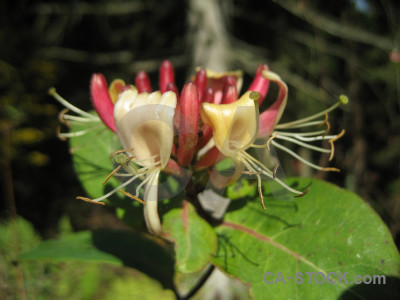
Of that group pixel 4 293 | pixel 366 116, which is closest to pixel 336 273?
pixel 4 293

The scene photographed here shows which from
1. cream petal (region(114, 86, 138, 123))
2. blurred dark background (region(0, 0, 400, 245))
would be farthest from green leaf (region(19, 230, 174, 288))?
blurred dark background (region(0, 0, 400, 245))

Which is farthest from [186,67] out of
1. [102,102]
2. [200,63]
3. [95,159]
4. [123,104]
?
[123,104]

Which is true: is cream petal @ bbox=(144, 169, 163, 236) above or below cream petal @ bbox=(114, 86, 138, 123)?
below

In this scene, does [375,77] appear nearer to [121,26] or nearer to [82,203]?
[121,26]

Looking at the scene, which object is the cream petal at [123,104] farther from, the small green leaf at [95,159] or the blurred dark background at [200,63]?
the blurred dark background at [200,63]

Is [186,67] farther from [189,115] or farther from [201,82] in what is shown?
[189,115]

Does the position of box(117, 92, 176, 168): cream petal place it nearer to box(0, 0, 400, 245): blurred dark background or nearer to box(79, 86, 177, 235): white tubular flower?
box(79, 86, 177, 235): white tubular flower
